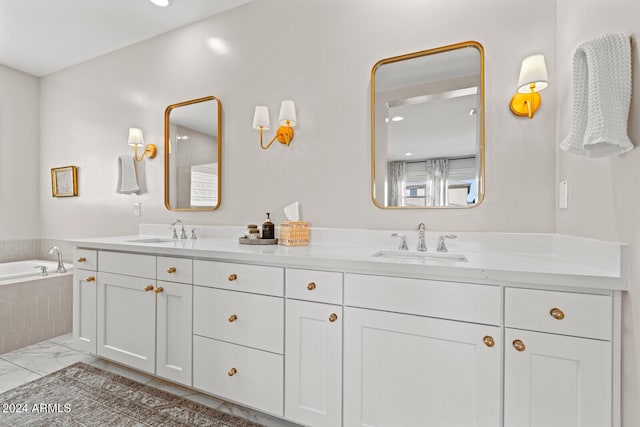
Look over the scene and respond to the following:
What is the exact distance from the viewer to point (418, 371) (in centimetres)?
122

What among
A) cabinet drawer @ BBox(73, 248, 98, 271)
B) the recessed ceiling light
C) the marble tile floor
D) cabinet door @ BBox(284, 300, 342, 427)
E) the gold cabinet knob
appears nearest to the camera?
the gold cabinet knob

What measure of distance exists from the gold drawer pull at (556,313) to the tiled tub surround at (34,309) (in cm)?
338

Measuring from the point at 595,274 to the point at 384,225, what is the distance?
0.99 metres

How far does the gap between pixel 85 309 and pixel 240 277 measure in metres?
1.35

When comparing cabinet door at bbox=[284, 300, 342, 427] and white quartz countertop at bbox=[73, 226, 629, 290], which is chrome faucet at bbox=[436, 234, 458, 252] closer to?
white quartz countertop at bbox=[73, 226, 629, 290]

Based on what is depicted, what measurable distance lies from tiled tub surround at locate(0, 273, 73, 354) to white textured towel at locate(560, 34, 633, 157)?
3.57m

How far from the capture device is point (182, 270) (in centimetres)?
177

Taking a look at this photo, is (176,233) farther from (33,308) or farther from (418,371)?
(418,371)

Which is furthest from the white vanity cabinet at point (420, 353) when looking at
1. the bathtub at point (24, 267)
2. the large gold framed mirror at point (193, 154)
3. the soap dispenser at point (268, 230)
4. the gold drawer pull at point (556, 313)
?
the bathtub at point (24, 267)

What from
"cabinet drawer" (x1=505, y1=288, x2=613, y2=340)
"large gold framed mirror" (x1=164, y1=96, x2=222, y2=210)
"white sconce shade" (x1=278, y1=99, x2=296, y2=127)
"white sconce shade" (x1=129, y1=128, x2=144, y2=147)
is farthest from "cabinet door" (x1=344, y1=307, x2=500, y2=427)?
"white sconce shade" (x1=129, y1=128, x2=144, y2=147)

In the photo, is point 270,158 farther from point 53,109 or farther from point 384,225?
point 53,109

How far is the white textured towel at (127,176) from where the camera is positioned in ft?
9.01

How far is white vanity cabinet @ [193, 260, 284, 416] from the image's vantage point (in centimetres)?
149

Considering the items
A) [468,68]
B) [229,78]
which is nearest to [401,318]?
[468,68]
